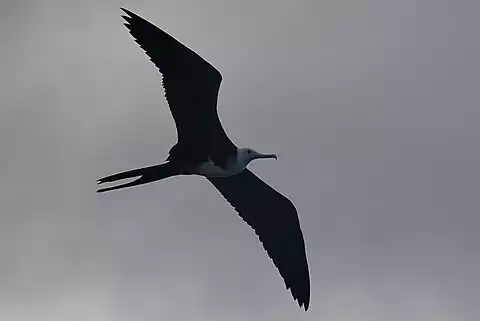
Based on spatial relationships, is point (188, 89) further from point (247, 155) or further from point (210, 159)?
point (247, 155)

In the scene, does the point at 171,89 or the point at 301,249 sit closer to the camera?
the point at 171,89

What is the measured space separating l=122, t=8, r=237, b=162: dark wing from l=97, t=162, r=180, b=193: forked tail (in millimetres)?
348

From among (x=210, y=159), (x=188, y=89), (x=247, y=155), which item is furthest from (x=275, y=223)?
(x=188, y=89)

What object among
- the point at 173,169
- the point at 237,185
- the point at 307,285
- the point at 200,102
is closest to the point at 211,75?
the point at 200,102

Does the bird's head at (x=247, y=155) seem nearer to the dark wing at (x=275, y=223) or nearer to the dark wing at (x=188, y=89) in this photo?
the dark wing at (x=188, y=89)

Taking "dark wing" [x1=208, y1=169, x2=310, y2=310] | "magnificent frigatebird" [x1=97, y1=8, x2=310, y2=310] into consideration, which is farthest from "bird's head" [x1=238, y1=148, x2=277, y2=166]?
"dark wing" [x1=208, y1=169, x2=310, y2=310]

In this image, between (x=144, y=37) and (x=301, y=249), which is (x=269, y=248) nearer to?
(x=301, y=249)

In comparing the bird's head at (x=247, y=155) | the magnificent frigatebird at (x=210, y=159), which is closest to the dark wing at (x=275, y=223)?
the magnificent frigatebird at (x=210, y=159)

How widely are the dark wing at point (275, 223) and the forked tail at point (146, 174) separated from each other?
1535 millimetres

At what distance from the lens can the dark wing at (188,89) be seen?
45.1 feet

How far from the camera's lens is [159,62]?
550 inches

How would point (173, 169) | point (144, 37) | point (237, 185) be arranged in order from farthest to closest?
1. point (237, 185)
2. point (173, 169)
3. point (144, 37)

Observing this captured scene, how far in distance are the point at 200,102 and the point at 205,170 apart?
1161mm

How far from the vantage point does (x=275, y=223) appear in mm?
16312
